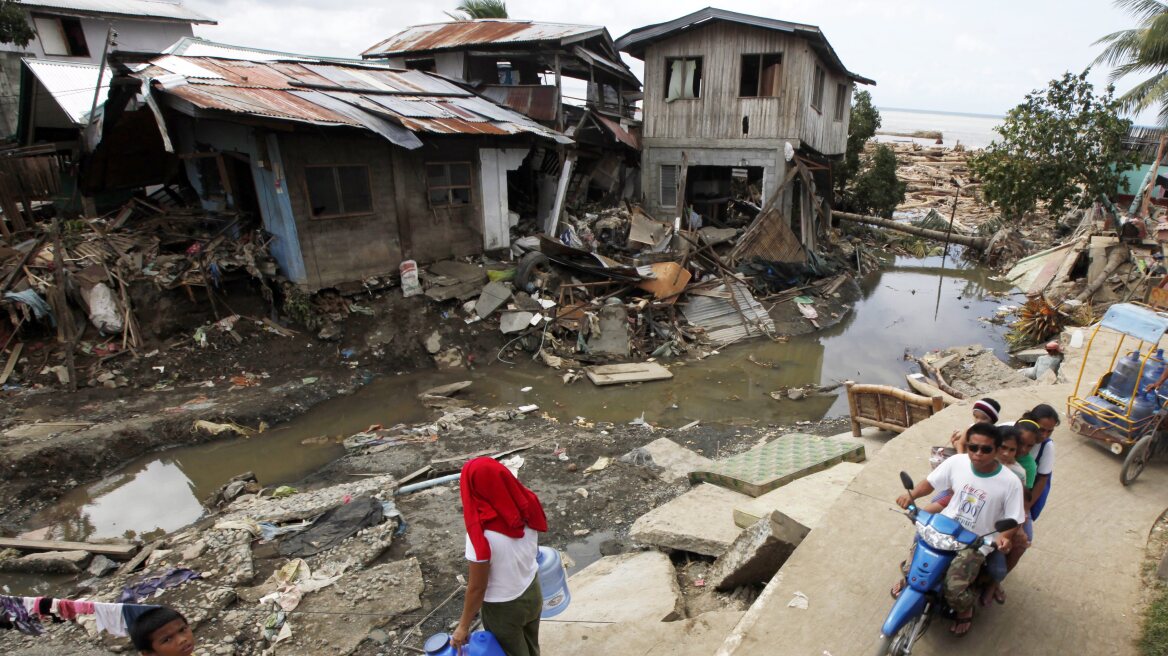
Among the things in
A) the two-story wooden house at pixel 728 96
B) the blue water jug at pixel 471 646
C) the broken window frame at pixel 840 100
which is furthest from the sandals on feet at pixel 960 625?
the broken window frame at pixel 840 100

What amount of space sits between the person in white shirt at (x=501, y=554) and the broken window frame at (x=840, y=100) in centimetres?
2004

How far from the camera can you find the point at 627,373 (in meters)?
10.3

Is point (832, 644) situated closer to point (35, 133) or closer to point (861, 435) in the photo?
point (861, 435)

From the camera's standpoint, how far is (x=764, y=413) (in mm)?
9359

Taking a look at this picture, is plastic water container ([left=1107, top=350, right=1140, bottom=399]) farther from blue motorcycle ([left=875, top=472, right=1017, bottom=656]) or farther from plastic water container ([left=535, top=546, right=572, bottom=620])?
plastic water container ([left=535, top=546, right=572, bottom=620])

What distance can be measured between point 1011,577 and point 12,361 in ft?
40.4

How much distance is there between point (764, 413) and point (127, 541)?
8409mm

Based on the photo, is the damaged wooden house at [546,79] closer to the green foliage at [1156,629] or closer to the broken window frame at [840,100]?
the broken window frame at [840,100]

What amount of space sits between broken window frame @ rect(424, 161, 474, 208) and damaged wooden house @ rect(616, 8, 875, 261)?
5408 millimetres

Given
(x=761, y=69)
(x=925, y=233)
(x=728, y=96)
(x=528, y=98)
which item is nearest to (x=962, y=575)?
(x=528, y=98)

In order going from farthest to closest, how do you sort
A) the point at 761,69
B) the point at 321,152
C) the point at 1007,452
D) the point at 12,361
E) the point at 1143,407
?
the point at 761,69 < the point at 321,152 < the point at 12,361 < the point at 1143,407 < the point at 1007,452

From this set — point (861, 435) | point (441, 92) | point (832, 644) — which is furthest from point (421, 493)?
point (441, 92)

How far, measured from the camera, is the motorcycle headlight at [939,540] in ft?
9.32

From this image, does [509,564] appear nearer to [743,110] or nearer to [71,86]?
[71,86]
